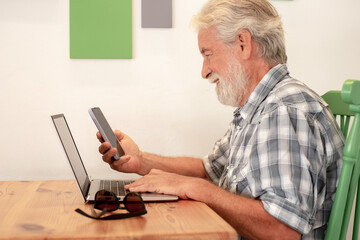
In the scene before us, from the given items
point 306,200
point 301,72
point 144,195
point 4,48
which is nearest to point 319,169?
point 306,200

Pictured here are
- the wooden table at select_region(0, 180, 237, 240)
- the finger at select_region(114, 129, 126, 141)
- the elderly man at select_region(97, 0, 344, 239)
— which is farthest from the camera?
the finger at select_region(114, 129, 126, 141)

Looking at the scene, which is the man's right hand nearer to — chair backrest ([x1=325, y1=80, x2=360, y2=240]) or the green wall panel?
the green wall panel

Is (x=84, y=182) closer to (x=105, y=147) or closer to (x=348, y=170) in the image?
(x=105, y=147)

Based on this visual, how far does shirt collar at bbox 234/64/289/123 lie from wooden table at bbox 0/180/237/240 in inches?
13.0

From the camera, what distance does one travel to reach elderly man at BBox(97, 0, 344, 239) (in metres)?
1.16

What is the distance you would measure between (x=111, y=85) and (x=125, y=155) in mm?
323

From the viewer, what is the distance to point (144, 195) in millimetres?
1255

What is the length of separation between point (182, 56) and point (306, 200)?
34.2 inches

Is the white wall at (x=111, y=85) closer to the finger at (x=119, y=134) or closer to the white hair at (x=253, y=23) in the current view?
the finger at (x=119, y=134)

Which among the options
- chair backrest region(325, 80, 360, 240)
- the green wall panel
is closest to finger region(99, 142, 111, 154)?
the green wall panel

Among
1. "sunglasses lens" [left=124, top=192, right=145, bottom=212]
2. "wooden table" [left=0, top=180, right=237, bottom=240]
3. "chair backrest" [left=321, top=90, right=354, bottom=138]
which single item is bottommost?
"wooden table" [left=0, top=180, right=237, bottom=240]

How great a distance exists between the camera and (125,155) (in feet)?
5.33

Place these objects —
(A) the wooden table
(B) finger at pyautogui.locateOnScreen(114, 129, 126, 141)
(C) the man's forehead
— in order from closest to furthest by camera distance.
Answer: (A) the wooden table < (C) the man's forehead < (B) finger at pyautogui.locateOnScreen(114, 129, 126, 141)

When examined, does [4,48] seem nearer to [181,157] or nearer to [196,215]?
[181,157]
